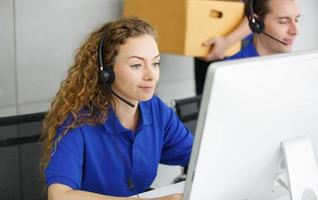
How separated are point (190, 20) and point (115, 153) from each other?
3.05 feet

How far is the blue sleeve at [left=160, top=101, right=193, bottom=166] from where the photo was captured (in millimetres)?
1593

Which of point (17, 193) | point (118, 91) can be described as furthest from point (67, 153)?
point (17, 193)

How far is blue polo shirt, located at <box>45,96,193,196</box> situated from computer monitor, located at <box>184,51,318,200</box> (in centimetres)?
48

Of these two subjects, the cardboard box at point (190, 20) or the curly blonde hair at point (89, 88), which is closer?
the curly blonde hair at point (89, 88)

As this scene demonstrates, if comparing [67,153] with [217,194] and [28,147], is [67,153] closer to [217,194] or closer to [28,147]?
[28,147]

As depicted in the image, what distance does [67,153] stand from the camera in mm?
1328

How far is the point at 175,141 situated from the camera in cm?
161

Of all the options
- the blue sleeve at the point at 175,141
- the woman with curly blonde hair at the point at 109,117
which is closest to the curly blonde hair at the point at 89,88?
the woman with curly blonde hair at the point at 109,117

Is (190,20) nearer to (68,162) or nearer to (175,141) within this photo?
(175,141)

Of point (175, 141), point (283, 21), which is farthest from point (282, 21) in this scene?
point (175, 141)

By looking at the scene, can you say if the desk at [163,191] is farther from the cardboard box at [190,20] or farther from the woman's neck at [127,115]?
the cardboard box at [190,20]

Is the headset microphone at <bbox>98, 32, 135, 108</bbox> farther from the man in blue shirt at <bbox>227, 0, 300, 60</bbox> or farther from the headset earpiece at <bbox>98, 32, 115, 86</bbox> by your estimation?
the man in blue shirt at <bbox>227, 0, 300, 60</bbox>

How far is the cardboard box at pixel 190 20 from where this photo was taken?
2.19 meters

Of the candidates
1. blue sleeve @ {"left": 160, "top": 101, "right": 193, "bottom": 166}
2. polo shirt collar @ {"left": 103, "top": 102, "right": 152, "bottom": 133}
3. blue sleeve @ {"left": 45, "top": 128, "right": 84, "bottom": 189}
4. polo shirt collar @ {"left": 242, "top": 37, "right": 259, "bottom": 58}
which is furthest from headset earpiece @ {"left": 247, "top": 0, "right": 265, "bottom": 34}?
blue sleeve @ {"left": 45, "top": 128, "right": 84, "bottom": 189}
